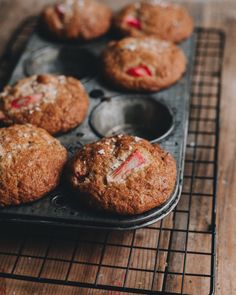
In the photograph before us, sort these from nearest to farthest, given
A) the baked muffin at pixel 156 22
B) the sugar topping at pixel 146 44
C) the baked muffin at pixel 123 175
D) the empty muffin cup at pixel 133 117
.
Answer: the baked muffin at pixel 123 175 < the empty muffin cup at pixel 133 117 < the sugar topping at pixel 146 44 < the baked muffin at pixel 156 22

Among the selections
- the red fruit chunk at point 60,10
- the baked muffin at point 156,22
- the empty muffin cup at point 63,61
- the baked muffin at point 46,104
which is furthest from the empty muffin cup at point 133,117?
the red fruit chunk at point 60,10

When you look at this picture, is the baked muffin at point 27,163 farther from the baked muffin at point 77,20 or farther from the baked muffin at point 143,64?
the baked muffin at point 77,20

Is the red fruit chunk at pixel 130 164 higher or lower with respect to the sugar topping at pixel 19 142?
lower

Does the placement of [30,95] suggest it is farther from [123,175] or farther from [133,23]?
[133,23]

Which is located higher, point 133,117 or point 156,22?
point 156,22

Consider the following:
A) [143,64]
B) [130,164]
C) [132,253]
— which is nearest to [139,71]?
[143,64]

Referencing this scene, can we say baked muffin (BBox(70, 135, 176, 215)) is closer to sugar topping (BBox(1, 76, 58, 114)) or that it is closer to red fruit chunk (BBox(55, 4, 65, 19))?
sugar topping (BBox(1, 76, 58, 114))

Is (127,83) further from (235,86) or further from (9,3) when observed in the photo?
(9,3)
